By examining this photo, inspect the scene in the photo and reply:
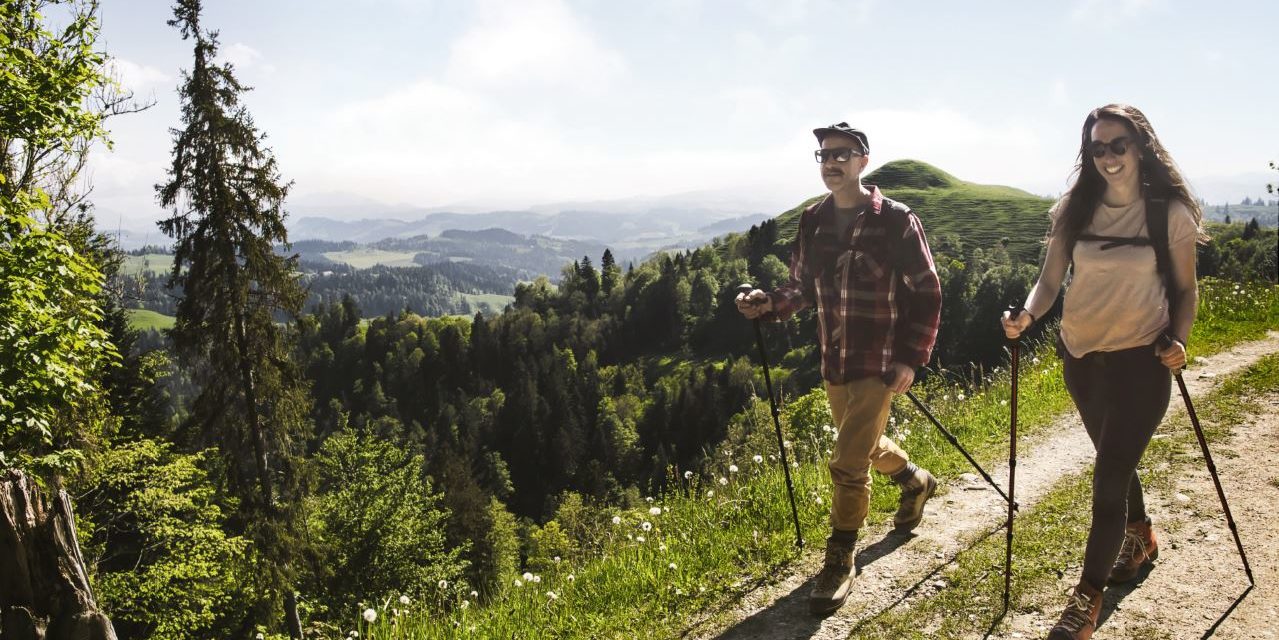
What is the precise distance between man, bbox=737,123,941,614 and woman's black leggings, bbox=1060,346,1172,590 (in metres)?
1.11

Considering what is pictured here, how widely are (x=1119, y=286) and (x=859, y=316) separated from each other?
1.59 meters

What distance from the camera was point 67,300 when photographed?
49.3 ft

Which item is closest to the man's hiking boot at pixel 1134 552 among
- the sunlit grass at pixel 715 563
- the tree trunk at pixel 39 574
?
the sunlit grass at pixel 715 563

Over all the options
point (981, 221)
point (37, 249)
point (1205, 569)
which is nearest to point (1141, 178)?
point (1205, 569)

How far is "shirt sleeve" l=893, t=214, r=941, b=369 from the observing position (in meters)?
4.98

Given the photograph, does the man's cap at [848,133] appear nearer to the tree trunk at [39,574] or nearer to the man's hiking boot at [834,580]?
the man's hiking boot at [834,580]

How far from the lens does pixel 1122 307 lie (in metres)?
→ 4.27

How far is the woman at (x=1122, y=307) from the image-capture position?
4.20 meters

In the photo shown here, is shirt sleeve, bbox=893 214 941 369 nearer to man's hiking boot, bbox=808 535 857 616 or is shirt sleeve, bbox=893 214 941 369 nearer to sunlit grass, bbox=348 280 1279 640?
man's hiking boot, bbox=808 535 857 616

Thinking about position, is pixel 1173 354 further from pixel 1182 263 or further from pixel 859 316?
pixel 859 316

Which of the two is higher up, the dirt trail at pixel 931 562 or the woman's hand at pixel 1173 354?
the woman's hand at pixel 1173 354

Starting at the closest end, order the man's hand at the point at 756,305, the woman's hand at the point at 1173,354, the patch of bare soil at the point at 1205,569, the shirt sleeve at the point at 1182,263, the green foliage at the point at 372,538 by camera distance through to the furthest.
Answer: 1. the woman's hand at the point at 1173,354
2. the shirt sleeve at the point at 1182,263
3. the patch of bare soil at the point at 1205,569
4. the man's hand at the point at 756,305
5. the green foliage at the point at 372,538

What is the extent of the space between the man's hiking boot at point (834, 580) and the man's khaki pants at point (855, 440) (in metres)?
0.14

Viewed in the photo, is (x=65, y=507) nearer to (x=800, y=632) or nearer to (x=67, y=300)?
(x=800, y=632)
